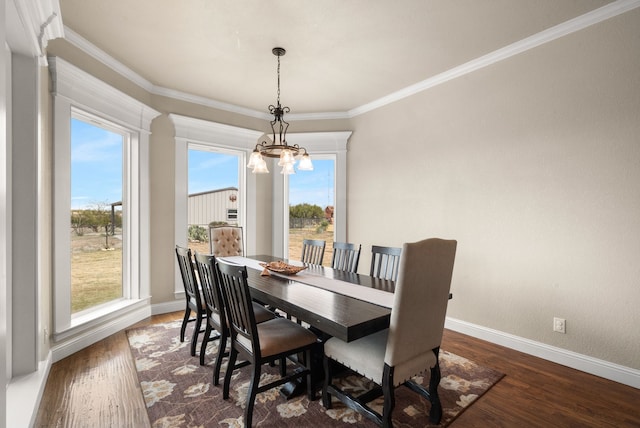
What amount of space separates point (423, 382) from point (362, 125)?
329cm

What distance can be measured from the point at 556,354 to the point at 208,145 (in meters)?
4.41

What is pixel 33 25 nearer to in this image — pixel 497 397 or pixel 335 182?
pixel 335 182

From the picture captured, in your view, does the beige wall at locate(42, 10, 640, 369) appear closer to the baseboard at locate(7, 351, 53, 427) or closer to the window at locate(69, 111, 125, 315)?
the window at locate(69, 111, 125, 315)

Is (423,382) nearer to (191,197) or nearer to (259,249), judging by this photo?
(259,249)

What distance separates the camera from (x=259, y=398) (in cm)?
211

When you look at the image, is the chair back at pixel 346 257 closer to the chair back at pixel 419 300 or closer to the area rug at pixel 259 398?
the area rug at pixel 259 398

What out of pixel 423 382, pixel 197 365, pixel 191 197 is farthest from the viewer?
pixel 191 197

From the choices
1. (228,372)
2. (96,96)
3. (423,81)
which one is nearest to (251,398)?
(228,372)

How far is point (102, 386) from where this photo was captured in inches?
88.4

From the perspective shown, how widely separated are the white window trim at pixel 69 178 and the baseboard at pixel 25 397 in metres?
0.54

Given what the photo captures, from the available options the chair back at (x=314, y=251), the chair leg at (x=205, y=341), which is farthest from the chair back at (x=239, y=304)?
the chair back at (x=314, y=251)

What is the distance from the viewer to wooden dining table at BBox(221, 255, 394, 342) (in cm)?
162

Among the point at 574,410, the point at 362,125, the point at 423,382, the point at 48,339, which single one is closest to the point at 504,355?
the point at 574,410

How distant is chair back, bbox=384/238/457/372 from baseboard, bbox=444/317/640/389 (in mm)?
1576
